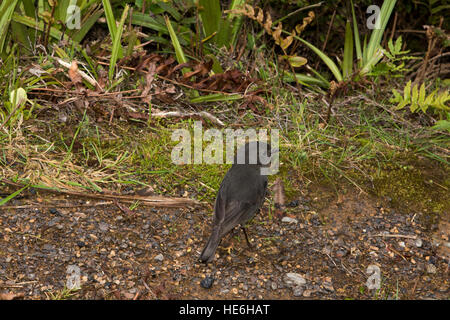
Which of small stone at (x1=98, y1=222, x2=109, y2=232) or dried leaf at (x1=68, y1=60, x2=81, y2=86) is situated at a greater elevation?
dried leaf at (x1=68, y1=60, x2=81, y2=86)

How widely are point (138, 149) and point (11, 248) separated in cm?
138

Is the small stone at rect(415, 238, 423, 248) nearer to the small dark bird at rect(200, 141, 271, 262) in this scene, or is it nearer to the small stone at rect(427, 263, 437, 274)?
the small stone at rect(427, 263, 437, 274)

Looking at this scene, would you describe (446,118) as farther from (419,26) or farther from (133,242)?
(133,242)

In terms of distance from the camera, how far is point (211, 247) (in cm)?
344

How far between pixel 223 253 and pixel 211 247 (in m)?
0.30

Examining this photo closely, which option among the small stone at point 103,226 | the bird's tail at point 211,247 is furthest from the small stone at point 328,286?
the small stone at point 103,226

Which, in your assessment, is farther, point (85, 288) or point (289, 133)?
point (289, 133)

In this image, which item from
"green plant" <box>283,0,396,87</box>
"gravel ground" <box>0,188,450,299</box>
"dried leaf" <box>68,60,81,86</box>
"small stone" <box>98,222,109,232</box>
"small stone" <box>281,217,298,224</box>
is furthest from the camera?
"green plant" <box>283,0,396,87</box>

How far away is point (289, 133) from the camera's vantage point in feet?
15.3

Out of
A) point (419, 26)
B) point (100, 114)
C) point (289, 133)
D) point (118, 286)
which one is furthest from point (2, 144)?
point (419, 26)

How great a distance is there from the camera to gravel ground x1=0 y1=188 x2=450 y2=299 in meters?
3.26

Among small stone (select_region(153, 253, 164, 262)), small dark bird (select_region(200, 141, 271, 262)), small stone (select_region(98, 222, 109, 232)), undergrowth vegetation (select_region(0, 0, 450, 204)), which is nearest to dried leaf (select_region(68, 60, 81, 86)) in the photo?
undergrowth vegetation (select_region(0, 0, 450, 204))

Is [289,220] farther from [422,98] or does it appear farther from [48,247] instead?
[48,247]

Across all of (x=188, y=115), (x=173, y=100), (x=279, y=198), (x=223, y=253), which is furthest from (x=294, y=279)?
(x=173, y=100)
